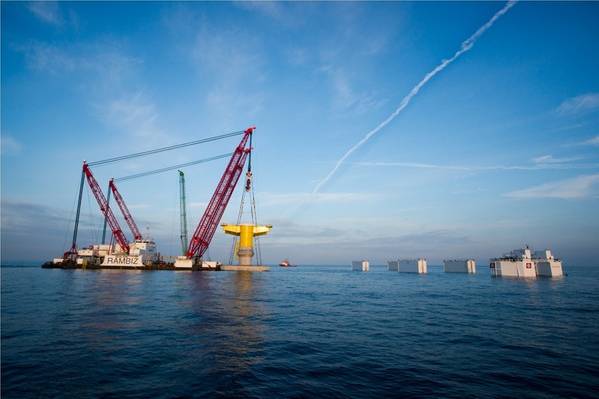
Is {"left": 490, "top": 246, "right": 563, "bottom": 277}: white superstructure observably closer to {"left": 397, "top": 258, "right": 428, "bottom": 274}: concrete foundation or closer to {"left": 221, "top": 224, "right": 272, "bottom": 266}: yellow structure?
{"left": 397, "top": 258, "right": 428, "bottom": 274}: concrete foundation

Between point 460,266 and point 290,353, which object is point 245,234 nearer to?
point 460,266

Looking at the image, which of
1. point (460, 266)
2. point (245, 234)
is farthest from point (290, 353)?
point (460, 266)

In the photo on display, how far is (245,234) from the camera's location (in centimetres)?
9862

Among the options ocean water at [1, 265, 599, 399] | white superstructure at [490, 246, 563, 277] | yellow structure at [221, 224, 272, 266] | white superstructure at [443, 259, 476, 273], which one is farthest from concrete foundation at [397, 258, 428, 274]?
ocean water at [1, 265, 599, 399]

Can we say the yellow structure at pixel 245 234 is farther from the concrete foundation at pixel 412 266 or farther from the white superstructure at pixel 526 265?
the white superstructure at pixel 526 265

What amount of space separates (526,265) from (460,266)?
3258 cm

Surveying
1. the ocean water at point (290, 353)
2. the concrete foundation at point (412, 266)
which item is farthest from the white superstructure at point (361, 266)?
the ocean water at point (290, 353)

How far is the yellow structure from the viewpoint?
98.6m

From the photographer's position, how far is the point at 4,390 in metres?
9.29

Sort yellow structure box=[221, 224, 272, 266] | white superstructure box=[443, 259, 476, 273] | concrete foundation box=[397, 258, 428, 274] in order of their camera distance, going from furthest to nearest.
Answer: concrete foundation box=[397, 258, 428, 274]
white superstructure box=[443, 259, 476, 273]
yellow structure box=[221, 224, 272, 266]

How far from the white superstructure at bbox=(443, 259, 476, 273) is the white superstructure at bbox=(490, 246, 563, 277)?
23.0 m

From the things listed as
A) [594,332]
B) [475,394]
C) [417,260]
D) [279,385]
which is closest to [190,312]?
[279,385]

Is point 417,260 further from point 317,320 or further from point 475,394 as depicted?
point 475,394

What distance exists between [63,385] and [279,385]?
664cm
